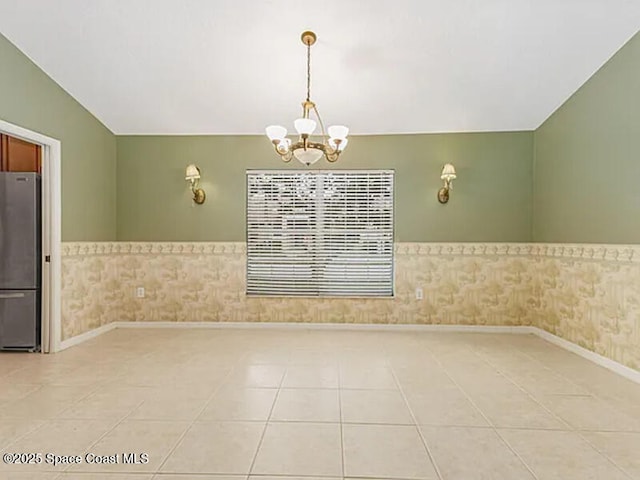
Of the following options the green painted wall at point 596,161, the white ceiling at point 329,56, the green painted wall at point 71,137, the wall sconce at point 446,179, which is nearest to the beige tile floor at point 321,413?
the green painted wall at point 596,161

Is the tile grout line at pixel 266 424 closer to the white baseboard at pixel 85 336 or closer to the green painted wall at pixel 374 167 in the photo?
the green painted wall at pixel 374 167

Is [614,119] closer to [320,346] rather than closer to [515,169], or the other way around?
[515,169]

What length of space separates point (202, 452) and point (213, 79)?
3.25 metres

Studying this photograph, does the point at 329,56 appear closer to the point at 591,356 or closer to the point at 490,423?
the point at 490,423

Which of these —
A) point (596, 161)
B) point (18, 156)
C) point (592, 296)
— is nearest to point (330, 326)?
point (592, 296)

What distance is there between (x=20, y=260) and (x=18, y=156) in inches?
45.6

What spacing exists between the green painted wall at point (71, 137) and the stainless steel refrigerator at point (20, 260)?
27 cm

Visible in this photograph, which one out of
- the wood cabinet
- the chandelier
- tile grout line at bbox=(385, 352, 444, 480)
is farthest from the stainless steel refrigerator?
tile grout line at bbox=(385, 352, 444, 480)

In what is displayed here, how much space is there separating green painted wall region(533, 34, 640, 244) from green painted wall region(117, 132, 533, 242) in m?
0.38

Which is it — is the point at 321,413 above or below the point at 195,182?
below

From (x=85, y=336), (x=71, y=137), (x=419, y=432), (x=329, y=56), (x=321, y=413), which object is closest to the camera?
(x=419, y=432)

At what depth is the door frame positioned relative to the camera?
3.84m

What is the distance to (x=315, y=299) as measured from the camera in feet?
16.0

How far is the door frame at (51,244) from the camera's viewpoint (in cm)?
384
